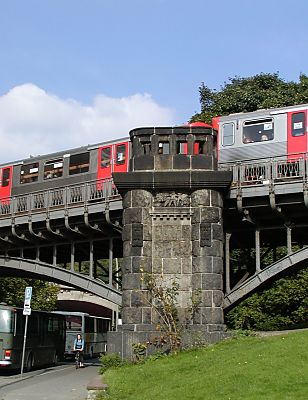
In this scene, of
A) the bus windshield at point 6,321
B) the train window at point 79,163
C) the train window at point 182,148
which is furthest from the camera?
the train window at point 79,163

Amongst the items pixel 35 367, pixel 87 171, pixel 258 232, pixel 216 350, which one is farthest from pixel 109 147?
pixel 216 350

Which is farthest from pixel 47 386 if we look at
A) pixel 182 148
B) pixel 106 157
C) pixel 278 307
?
pixel 278 307

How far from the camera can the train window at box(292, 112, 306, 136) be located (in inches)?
1041

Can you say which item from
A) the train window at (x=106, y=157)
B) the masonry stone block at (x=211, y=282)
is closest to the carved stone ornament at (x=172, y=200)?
the masonry stone block at (x=211, y=282)

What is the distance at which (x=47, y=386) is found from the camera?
2280 cm

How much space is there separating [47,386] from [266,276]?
8123mm

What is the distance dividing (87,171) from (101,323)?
18943 millimetres

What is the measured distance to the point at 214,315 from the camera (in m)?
23.6

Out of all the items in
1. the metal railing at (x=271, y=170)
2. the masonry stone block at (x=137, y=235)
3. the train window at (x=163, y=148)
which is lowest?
the masonry stone block at (x=137, y=235)

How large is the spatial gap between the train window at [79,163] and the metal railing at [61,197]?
1.68 meters

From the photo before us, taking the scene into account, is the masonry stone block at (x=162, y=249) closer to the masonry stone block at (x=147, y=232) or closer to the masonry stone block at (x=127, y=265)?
the masonry stone block at (x=147, y=232)

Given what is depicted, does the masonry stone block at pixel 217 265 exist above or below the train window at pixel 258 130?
below

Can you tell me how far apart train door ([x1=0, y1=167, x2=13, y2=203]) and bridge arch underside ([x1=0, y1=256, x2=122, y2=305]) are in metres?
3.66

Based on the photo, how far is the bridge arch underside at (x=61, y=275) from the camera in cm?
2933
